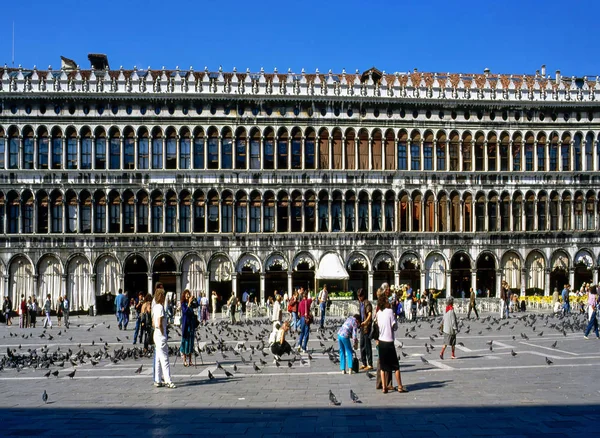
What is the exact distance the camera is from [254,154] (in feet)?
169

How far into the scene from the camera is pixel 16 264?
49750mm

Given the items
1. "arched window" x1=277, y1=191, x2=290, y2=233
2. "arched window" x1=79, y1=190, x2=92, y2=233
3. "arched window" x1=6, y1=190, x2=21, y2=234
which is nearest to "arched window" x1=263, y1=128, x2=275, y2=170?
"arched window" x1=277, y1=191, x2=290, y2=233

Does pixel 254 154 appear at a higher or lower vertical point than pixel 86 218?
higher

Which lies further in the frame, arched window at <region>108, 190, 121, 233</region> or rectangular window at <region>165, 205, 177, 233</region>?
rectangular window at <region>165, 205, 177, 233</region>

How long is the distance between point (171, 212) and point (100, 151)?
6.30 m

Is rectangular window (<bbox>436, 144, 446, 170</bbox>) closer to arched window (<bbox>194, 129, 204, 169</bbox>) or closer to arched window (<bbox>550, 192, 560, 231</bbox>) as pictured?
arched window (<bbox>550, 192, 560, 231</bbox>)

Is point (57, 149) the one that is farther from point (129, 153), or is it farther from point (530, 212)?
point (530, 212)

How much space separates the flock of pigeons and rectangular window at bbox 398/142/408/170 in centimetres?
1728

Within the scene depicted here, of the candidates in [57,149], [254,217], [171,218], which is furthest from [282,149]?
[57,149]

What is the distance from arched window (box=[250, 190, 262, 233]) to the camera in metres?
51.4

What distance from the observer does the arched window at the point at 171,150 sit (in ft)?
167

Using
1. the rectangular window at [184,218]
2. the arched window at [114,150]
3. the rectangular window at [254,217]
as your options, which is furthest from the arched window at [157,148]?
the rectangular window at [254,217]

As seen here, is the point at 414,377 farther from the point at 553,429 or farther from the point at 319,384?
the point at 553,429

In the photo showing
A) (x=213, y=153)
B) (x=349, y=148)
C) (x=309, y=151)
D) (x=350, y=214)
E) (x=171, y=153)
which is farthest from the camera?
(x=349, y=148)
